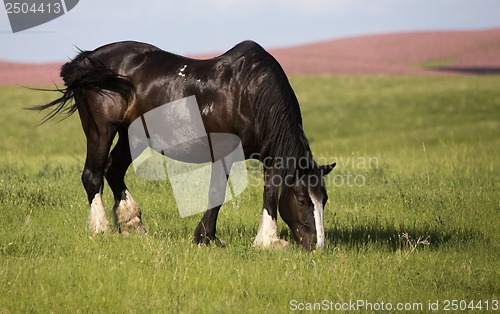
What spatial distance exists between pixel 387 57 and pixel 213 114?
153ft

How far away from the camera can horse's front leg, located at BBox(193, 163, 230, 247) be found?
7.41 meters

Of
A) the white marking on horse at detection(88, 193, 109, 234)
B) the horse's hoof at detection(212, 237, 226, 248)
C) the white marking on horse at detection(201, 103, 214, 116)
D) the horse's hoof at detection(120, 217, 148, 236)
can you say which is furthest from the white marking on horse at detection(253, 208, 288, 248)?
the white marking on horse at detection(88, 193, 109, 234)

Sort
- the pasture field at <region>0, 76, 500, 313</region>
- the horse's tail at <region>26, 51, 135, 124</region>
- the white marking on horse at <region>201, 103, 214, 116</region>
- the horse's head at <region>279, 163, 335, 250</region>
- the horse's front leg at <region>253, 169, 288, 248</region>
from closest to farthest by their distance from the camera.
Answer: the pasture field at <region>0, 76, 500, 313</region>
the horse's head at <region>279, 163, 335, 250</region>
the horse's front leg at <region>253, 169, 288, 248</region>
the white marking on horse at <region>201, 103, 214, 116</region>
the horse's tail at <region>26, 51, 135, 124</region>

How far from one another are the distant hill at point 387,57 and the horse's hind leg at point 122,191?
88.7 ft

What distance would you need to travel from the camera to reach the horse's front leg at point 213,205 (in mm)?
7414

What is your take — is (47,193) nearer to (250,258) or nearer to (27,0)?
(250,258)

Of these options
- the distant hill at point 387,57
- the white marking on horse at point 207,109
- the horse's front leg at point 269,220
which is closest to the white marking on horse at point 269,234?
the horse's front leg at point 269,220

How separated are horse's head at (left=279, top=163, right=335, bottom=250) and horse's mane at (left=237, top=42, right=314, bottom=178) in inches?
5.4

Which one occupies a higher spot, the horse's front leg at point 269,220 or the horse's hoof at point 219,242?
the horse's front leg at point 269,220

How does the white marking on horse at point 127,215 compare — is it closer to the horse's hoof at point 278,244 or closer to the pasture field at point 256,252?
the pasture field at point 256,252

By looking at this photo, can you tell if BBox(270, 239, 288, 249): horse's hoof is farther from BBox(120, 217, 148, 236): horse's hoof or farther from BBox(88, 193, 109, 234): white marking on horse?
BBox(88, 193, 109, 234): white marking on horse

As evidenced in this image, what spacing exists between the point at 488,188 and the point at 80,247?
7.33 metres

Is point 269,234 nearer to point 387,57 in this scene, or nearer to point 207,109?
point 207,109

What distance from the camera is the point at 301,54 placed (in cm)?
5459
